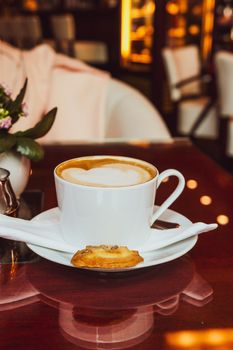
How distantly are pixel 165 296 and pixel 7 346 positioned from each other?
166 millimetres

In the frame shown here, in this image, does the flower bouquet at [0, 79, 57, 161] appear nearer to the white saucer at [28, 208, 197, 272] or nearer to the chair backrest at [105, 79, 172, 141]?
the white saucer at [28, 208, 197, 272]

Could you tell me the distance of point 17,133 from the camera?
0.72 metres

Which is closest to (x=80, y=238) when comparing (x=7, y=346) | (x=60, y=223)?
(x=60, y=223)

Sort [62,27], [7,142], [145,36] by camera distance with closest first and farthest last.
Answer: [7,142] < [145,36] < [62,27]

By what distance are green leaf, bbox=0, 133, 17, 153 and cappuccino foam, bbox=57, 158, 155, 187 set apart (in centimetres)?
10

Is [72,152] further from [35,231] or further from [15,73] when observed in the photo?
[15,73]

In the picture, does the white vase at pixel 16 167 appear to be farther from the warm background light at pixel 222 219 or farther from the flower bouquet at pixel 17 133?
the warm background light at pixel 222 219

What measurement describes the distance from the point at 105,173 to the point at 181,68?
2926 mm

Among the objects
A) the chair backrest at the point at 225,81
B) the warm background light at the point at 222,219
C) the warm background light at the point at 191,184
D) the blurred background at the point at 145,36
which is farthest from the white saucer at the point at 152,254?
the blurred background at the point at 145,36

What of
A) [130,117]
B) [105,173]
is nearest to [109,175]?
[105,173]

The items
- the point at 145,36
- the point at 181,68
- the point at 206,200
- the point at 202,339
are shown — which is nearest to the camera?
the point at 202,339

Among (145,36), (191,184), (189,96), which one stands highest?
(191,184)

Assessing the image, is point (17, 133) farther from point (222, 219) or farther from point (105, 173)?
point (222, 219)

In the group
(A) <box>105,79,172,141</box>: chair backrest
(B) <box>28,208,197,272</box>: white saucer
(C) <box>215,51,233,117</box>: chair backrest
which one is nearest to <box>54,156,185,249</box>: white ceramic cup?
(B) <box>28,208,197,272</box>: white saucer
